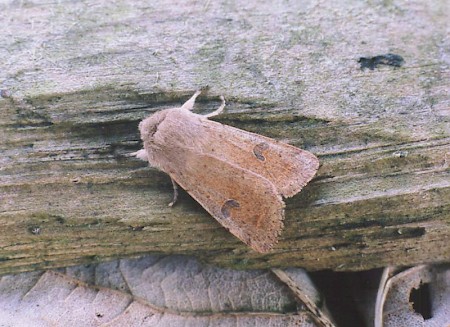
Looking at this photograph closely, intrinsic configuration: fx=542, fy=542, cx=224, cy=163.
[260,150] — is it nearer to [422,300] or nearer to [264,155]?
[264,155]

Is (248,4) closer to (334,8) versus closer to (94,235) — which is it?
(334,8)

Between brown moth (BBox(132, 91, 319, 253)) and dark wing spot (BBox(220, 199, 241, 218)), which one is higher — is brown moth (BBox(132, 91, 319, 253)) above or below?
above

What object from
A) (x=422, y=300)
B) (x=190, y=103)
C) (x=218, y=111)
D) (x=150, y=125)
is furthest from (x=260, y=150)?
(x=422, y=300)

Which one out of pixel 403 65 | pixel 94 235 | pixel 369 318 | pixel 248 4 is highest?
pixel 248 4

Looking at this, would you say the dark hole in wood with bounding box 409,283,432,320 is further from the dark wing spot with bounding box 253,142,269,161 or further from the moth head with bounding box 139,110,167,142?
the moth head with bounding box 139,110,167,142

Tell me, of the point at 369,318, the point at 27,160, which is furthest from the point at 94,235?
the point at 369,318

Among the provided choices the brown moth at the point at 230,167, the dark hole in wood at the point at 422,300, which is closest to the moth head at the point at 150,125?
the brown moth at the point at 230,167

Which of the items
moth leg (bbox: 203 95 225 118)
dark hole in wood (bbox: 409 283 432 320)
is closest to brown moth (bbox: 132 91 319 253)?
moth leg (bbox: 203 95 225 118)
